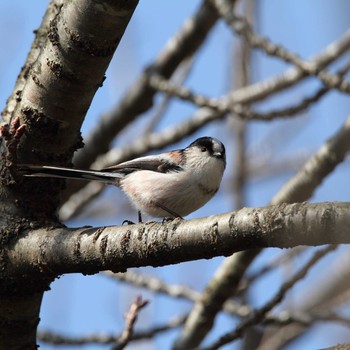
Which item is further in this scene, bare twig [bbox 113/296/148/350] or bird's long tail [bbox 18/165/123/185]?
bare twig [bbox 113/296/148/350]

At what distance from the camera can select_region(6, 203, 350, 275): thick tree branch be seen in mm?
1873

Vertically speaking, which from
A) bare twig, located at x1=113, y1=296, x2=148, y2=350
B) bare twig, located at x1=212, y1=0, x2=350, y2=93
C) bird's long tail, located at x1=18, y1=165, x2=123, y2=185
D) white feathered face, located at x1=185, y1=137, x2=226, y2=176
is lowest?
bare twig, located at x1=113, y1=296, x2=148, y2=350

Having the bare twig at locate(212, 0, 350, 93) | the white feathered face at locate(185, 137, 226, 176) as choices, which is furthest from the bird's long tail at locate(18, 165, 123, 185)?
the bare twig at locate(212, 0, 350, 93)

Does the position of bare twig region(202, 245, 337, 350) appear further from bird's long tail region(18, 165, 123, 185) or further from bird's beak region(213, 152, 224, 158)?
bird's beak region(213, 152, 224, 158)

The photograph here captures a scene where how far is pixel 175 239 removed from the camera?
2.18 meters

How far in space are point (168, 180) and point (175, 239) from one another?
165cm

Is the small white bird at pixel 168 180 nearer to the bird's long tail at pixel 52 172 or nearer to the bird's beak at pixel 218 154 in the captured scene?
the bird's beak at pixel 218 154

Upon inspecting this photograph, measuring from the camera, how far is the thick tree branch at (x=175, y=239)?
1.87 metres

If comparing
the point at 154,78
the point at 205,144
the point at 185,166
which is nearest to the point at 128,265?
the point at 185,166

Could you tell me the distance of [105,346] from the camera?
12.7ft

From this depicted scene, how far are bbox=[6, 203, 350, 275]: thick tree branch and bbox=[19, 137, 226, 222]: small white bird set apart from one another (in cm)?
110

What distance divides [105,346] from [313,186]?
1.56m

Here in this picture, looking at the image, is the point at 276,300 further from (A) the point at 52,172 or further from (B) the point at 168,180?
(A) the point at 52,172

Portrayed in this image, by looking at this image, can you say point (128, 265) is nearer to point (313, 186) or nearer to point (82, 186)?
point (313, 186)
